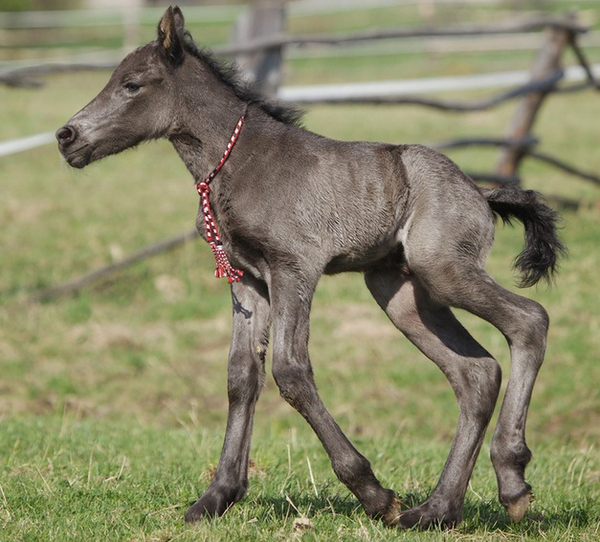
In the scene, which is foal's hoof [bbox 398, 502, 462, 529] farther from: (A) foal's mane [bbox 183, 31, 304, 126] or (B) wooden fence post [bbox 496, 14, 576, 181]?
(B) wooden fence post [bbox 496, 14, 576, 181]

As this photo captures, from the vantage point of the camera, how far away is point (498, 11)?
1566 inches

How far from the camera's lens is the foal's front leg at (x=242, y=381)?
4309 mm

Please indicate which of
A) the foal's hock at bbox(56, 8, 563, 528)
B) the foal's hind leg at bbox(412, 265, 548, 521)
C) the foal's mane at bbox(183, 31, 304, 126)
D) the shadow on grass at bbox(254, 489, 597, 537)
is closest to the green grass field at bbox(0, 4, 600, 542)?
the shadow on grass at bbox(254, 489, 597, 537)

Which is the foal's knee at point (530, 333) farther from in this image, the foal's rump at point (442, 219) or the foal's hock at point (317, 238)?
the foal's rump at point (442, 219)

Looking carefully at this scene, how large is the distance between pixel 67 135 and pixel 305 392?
1.48m

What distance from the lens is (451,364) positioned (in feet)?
14.6

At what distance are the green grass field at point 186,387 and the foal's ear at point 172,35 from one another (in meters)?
0.67


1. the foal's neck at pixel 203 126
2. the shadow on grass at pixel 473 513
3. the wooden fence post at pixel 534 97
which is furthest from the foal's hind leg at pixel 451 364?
the wooden fence post at pixel 534 97

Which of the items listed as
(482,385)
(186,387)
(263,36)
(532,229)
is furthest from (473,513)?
(263,36)

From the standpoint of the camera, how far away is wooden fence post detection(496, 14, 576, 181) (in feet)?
37.4

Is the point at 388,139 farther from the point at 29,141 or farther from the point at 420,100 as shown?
the point at 29,141

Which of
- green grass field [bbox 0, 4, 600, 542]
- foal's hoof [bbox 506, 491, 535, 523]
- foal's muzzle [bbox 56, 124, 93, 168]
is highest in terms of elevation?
foal's muzzle [bbox 56, 124, 93, 168]

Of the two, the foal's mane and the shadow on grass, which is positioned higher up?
the foal's mane

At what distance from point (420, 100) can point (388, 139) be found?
15.9 feet
